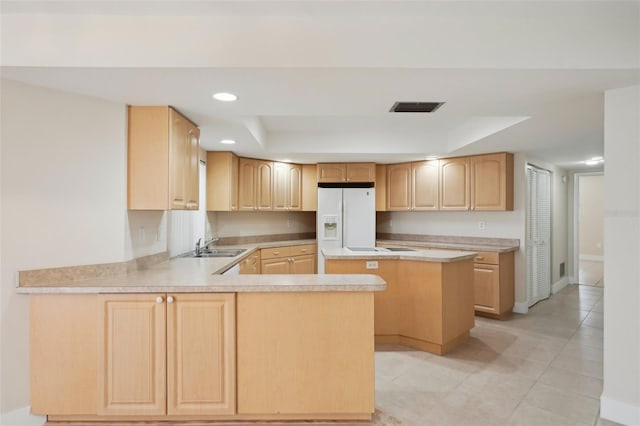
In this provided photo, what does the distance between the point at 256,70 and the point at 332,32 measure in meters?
0.46

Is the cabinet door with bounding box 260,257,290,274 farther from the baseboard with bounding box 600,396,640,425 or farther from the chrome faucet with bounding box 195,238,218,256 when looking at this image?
the baseboard with bounding box 600,396,640,425

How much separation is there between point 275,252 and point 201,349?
2.74 m

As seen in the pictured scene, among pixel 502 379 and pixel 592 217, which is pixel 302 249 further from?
pixel 592 217

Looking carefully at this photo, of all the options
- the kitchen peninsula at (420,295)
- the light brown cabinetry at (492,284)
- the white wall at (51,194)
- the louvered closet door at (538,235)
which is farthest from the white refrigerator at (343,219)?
the white wall at (51,194)

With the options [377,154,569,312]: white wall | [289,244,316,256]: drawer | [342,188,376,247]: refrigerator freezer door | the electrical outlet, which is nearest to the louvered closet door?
[377,154,569,312]: white wall

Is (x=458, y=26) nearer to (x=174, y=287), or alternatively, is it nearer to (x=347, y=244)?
(x=174, y=287)

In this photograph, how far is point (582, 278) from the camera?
21.7 feet

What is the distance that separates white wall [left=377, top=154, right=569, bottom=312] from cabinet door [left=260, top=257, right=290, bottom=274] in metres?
1.98

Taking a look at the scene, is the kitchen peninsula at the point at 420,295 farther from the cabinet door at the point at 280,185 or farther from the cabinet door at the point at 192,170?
the cabinet door at the point at 280,185

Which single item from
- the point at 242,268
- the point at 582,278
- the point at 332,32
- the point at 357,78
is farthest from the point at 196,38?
the point at 582,278

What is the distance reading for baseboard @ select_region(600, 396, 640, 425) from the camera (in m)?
2.01

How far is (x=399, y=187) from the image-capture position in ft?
17.2

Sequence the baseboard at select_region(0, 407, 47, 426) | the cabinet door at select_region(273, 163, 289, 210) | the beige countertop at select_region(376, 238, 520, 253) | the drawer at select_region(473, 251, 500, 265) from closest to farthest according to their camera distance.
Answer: the baseboard at select_region(0, 407, 47, 426), the drawer at select_region(473, 251, 500, 265), the beige countertop at select_region(376, 238, 520, 253), the cabinet door at select_region(273, 163, 289, 210)

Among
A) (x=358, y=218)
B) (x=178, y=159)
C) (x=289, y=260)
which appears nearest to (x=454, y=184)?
(x=358, y=218)
